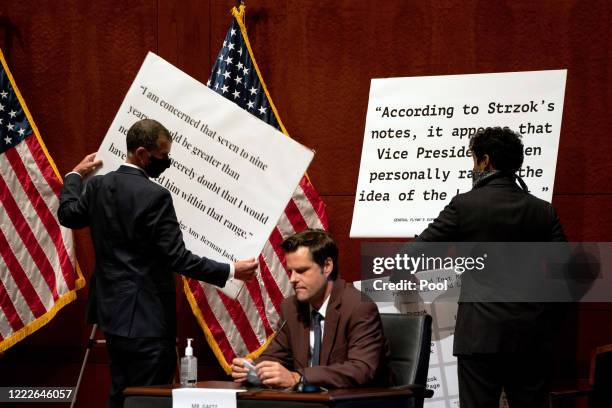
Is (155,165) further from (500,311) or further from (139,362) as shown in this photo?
(500,311)

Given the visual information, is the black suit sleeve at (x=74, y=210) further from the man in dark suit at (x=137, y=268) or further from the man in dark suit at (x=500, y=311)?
the man in dark suit at (x=500, y=311)

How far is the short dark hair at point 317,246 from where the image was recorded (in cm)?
389

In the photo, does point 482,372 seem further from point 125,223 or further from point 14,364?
point 14,364

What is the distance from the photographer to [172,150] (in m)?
5.20

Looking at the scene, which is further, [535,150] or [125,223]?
[535,150]

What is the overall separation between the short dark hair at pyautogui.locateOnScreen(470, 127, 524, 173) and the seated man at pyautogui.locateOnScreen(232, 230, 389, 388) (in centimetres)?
94

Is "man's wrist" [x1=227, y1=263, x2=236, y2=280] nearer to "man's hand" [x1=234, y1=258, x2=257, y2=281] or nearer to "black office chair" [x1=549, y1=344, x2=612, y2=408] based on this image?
"man's hand" [x1=234, y1=258, x2=257, y2=281]

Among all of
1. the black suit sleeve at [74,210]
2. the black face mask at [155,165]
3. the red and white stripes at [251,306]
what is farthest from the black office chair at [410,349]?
the red and white stripes at [251,306]

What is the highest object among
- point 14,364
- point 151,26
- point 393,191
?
point 151,26

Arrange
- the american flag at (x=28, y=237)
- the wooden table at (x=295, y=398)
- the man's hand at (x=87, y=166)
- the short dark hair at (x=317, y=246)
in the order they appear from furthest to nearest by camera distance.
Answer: the american flag at (x=28, y=237), the man's hand at (x=87, y=166), the short dark hair at (x=317, y=246), the wooden table at (x=295, y=398)

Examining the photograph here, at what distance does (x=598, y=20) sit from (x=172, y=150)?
2.62m

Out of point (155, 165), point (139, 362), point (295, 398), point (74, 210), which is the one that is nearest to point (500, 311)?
point (295, 398)

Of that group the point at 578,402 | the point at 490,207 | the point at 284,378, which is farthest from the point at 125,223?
the point at 578,402

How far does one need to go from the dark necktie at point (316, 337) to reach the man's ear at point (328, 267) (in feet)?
0.55
